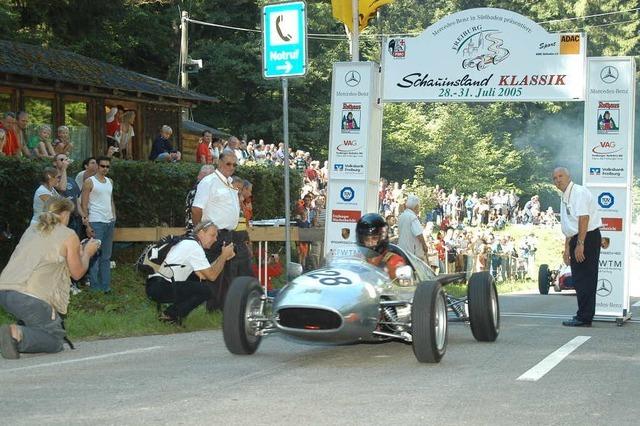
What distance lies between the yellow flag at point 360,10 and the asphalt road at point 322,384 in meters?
8.70

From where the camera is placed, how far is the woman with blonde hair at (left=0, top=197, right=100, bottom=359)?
11016 millimetres

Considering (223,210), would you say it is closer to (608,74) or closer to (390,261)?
(390,261)

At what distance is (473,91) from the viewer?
17.9 m

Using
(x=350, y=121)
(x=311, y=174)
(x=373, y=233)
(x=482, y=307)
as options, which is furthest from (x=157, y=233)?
(x=311, y=174)

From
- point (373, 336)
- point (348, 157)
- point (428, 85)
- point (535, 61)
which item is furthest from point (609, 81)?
point (373, 336)

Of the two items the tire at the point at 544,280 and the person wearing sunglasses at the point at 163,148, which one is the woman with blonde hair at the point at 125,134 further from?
the tire at the point at 544,280

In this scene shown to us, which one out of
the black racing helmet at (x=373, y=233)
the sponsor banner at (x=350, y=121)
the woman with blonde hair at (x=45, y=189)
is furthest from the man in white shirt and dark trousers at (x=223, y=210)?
the sponsor banner at (x=350, y=121)

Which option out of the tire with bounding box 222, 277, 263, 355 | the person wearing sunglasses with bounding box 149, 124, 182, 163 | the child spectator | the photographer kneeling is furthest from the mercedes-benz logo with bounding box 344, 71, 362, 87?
the tire with bounding box 222, 277, 263, 355

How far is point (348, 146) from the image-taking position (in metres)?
18.3

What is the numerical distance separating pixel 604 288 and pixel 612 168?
1.69m

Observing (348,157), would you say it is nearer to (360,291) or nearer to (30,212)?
(30,212)

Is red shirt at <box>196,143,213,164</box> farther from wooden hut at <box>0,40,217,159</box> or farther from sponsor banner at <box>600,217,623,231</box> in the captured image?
sponsor banner at <box>600,217,623,231</box>

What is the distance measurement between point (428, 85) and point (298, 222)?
687cm

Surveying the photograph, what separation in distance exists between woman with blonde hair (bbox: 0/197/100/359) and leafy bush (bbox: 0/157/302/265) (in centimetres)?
596
